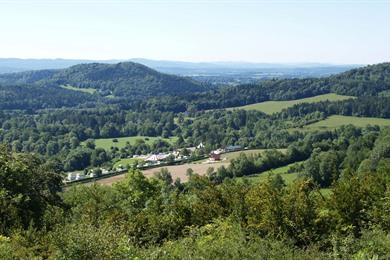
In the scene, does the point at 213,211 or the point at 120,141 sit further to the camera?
the point at 120,141

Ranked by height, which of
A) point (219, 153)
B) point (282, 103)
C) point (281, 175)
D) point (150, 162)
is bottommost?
point (150, 162)

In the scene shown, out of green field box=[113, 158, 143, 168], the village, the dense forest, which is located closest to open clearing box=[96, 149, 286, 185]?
the village

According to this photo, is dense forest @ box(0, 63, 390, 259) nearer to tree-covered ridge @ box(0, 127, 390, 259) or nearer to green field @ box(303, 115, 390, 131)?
tree-covered ridge @ box(0, 127, 390, 259)

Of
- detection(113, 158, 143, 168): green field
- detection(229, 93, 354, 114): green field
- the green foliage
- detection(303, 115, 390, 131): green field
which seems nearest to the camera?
the green foliage

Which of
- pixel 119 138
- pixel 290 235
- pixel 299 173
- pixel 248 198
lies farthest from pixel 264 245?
pixel 119 138

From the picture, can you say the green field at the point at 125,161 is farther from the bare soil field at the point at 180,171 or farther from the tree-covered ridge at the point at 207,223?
the tree-covered ridge at the point at 207,223

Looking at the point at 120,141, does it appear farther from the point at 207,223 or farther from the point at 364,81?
the point at 207,223

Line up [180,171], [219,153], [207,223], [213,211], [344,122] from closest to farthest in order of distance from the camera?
[207,223], [213,211], [180,171], [219,153], [344,122]

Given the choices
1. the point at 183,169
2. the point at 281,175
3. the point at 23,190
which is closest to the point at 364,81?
the point at 183,169

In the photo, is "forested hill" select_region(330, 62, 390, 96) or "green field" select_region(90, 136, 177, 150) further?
"forested hill" select_region(330, 62, 390, 96)
